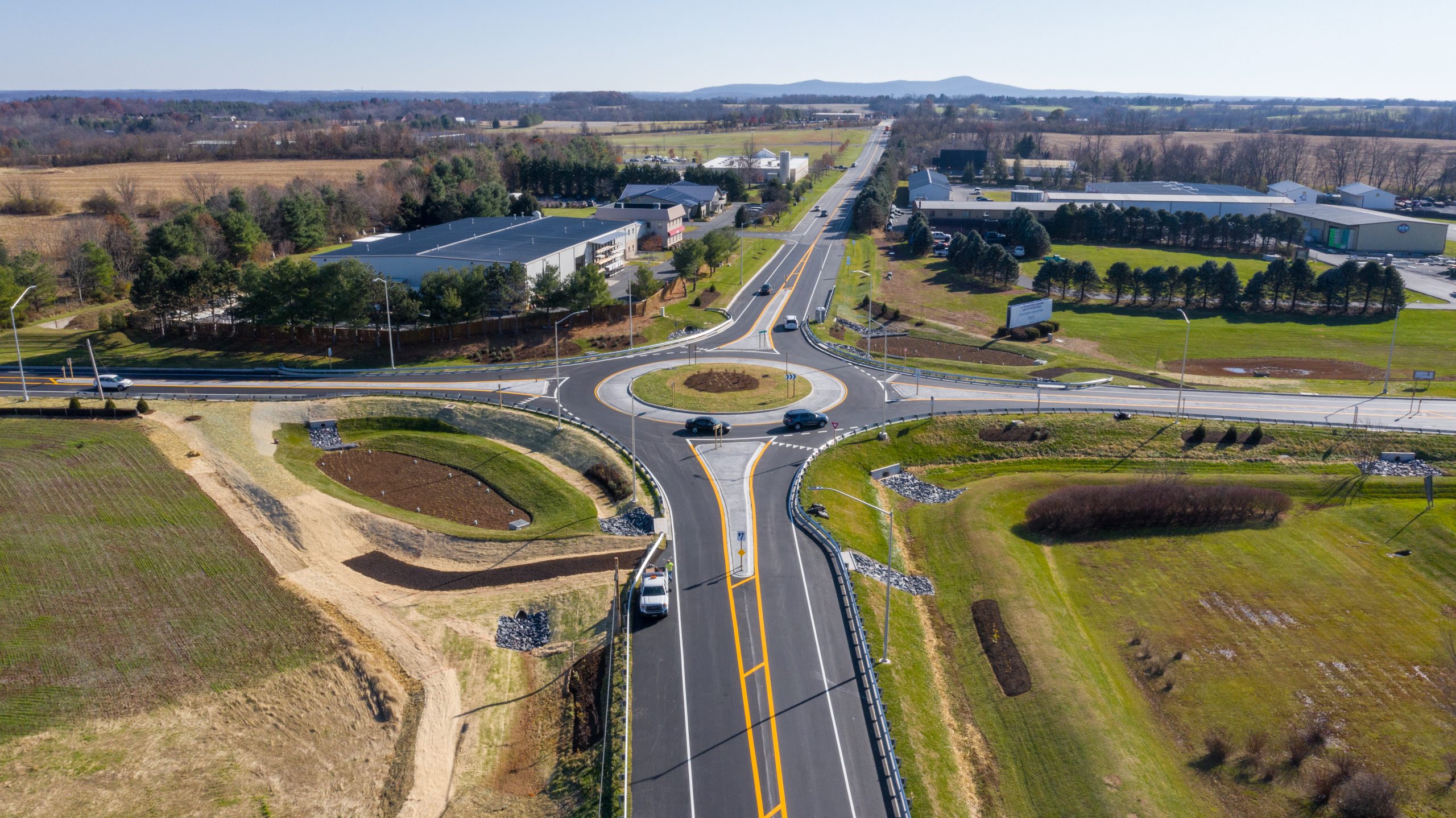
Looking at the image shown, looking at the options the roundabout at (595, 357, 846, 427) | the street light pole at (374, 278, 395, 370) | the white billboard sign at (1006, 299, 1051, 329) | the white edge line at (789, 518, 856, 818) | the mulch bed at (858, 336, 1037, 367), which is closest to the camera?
the white edge line at (789, 518, 856, 818)

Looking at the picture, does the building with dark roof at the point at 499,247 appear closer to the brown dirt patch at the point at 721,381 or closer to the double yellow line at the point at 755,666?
the brown dirt patch at the point at 721,381

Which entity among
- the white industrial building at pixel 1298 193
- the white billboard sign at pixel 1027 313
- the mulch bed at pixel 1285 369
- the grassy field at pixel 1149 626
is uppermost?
the white industrial building at pixel 1298 193

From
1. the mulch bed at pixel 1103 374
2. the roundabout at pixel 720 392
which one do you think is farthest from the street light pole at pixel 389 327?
the mulch bed at pixel 1103 374

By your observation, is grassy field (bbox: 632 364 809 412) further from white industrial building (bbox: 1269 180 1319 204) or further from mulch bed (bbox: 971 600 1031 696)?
white industrial building (bbox: 1269 180 1319 204)

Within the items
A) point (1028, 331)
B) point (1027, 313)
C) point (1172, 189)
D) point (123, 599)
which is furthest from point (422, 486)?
point (1172, 189)

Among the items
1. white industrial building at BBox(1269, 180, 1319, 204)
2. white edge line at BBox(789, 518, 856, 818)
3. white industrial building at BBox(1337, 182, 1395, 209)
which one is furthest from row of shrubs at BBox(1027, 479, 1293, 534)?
white industrial building at BBox(1337, 182, 1395, 209)

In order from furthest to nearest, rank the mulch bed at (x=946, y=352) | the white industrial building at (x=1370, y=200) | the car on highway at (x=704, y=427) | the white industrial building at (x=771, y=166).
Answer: the white industrial building at (x=771, y=166)
the white industrial building at (x=1370, y=200)
the mulch bed at (x=946, y=352)
the car on highway at (x=704, y=427)
